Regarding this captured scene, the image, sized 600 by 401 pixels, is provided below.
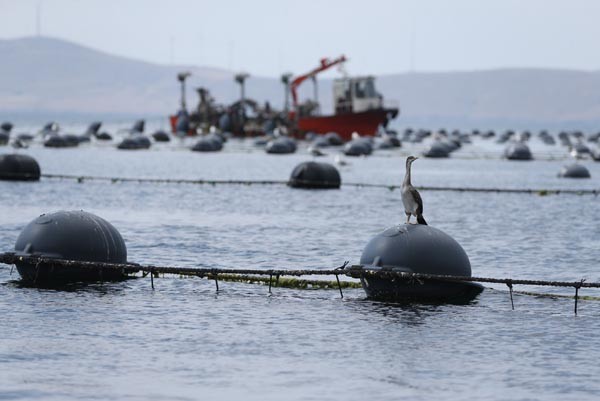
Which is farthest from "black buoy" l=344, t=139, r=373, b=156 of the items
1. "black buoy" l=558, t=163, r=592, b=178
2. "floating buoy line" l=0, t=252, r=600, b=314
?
"floating buoy line" l=0, t=252, r=600, b=314

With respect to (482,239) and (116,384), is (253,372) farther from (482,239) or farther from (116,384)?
(482,239)

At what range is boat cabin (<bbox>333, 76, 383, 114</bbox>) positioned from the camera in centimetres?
15075

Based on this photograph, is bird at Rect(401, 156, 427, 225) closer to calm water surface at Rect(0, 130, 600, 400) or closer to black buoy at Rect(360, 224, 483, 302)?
black buoy at Rect(360, 224, 483, 302)

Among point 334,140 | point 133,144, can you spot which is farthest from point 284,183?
point 334,140

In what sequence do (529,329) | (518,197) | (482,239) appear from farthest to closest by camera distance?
1. (518,197)
2. (482,239)
3. (529,329)

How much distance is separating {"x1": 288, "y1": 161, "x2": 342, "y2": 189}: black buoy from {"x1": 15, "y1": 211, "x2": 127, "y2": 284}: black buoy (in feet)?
134

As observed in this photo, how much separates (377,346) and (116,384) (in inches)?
202

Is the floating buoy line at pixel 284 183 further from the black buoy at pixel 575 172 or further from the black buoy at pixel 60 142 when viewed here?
the black buoy at pixel 60 142

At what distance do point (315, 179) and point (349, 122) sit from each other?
84479 mm

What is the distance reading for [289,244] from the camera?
128ft

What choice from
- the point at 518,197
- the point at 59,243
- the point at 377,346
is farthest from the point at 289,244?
the point at 518,197

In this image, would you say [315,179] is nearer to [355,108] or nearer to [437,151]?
[437,151]

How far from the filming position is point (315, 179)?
69.4 m

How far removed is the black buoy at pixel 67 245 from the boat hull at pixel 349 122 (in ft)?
402
